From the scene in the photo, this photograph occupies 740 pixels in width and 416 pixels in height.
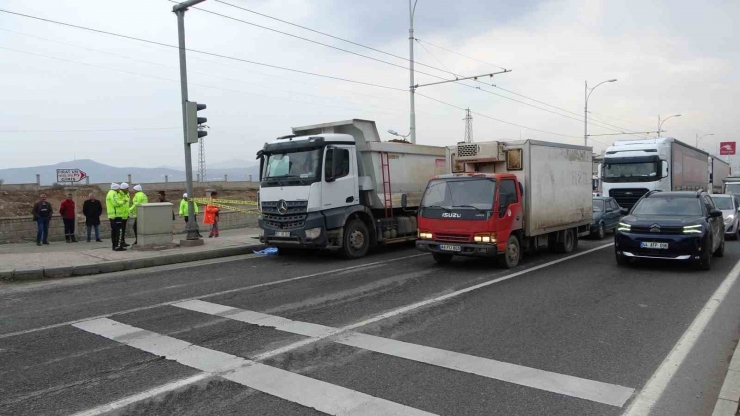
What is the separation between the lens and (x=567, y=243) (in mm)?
13477

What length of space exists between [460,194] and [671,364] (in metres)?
6.22

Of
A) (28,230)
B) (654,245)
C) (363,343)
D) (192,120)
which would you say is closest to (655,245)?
(654,245)

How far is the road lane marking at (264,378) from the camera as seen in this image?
13.5ft

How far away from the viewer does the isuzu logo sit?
12.3 metres

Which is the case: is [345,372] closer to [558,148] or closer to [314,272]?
[314,272]

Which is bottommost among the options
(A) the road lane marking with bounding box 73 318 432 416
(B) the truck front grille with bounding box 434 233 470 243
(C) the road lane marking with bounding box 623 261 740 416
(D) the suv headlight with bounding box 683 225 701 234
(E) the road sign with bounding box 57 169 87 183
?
(C) the road lane marking with bounding box 623 261 740 416

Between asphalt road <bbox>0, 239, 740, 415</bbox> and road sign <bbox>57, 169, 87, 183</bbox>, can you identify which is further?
road sign <bbox>57, 169, 87, 183</bbox>

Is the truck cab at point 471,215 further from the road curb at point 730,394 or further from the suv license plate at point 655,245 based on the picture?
the road curb at point 730,394

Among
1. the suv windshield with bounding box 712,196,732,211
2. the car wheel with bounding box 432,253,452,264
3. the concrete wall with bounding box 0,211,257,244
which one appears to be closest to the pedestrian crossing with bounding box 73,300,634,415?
the car wheel with bounding box 432,253,452,264

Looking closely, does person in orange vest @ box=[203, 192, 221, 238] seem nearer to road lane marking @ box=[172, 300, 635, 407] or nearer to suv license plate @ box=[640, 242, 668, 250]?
A: road lane marking @ box=[172, 300, 635, 407]

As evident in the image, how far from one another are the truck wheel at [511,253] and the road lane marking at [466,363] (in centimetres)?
551

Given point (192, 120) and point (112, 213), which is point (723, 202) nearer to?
point (192, 120)

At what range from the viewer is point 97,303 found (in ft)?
26.4

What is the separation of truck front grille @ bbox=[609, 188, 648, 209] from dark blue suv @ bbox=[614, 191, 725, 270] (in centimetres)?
1149
